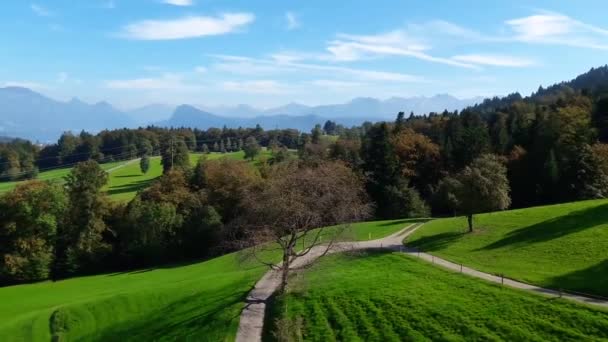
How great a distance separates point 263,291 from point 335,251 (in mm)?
9020

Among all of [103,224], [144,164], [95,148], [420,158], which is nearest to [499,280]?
[420,158]

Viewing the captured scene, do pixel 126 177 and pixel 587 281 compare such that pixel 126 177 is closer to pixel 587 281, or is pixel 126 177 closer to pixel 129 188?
pixel 129 188

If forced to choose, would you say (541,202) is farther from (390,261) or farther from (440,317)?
(440,317)

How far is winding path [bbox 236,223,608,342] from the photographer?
27.0 m

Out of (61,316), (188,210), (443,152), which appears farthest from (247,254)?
(443,152)

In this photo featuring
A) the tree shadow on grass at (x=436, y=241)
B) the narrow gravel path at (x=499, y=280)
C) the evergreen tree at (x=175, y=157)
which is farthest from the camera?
the evergreen tree at (x=175, y=157)

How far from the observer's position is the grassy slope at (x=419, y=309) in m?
23.5

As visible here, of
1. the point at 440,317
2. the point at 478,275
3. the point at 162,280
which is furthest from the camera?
the point at 162,280

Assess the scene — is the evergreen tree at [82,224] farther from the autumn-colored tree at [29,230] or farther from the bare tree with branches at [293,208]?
the bare tree with branches at [293,208]

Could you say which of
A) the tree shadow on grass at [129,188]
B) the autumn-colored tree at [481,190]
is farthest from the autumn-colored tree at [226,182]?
the autumn-colored tree at [481,190]

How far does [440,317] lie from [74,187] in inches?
2395

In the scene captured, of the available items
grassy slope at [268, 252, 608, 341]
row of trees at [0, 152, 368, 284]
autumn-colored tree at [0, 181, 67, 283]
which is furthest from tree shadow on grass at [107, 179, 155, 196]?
grassy slope at [268, 252, 608, 341]

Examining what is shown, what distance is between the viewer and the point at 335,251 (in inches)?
1640

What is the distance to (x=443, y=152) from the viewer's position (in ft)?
284
